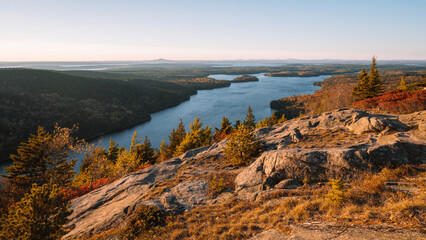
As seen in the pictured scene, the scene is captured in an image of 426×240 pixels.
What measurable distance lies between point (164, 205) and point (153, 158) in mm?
32422

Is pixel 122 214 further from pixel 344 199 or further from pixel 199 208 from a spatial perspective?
pixel 344 199

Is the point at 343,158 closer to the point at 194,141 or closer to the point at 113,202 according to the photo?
the point at 113,202

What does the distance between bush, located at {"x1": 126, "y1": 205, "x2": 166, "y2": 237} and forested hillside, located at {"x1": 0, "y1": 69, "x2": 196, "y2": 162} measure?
290 feet

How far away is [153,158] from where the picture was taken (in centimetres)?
4328

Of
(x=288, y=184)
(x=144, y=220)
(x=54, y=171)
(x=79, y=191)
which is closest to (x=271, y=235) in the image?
(x=288, y=184)

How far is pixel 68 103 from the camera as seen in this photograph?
387 ft

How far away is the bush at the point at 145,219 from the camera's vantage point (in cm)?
1063

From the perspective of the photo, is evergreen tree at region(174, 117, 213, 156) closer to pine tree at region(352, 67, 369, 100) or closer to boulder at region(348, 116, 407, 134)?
boulder at region(348, 116, 407, 134)

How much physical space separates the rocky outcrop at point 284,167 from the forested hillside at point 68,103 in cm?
8179

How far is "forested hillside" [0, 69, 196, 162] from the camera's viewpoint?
86525 mm

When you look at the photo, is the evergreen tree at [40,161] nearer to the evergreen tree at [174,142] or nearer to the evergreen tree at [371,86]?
the evergreen tree at [174,142]

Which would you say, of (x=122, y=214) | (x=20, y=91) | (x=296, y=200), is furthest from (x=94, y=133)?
(x=296, y=200)

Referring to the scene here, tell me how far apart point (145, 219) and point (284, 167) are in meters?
9.35

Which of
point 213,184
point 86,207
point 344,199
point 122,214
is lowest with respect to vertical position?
point 86,207
